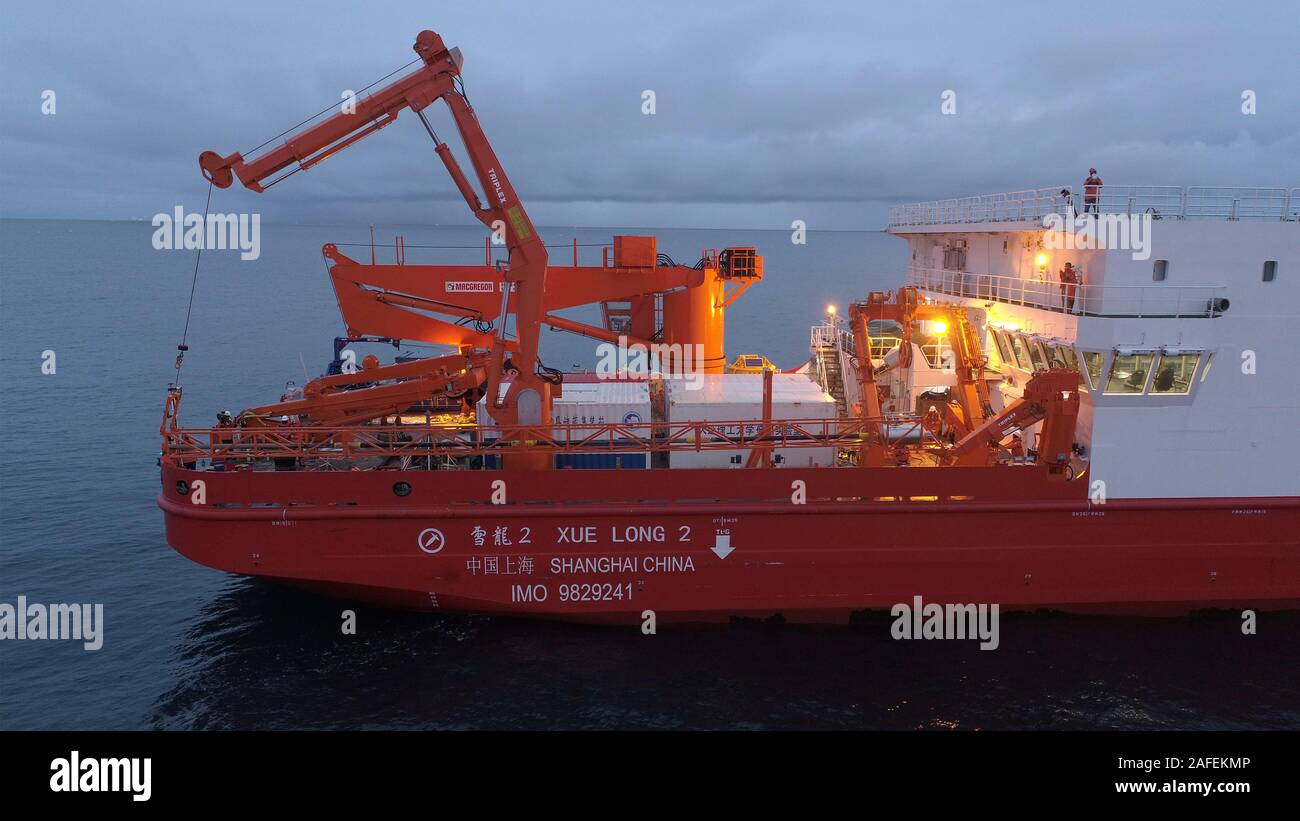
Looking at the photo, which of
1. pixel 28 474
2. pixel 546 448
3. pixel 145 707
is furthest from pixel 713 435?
pixel 28 474

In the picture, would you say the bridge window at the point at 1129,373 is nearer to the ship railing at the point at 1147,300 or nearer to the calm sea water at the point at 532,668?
the ship railing at the point at 1147,300

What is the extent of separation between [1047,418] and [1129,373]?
5.89ft

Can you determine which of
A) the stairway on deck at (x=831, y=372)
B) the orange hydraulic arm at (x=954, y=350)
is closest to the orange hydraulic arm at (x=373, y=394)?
the orange hydraulic arm at (x=954, y=350)

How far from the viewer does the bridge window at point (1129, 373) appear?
14.5 m

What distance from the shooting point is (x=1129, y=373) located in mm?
14594

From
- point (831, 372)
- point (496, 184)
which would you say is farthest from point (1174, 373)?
point (496, 184)

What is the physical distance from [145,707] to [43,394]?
2855 cm

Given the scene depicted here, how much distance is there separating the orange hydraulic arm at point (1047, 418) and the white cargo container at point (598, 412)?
603 cm

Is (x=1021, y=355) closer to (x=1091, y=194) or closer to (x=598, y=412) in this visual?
(x=1091, y=194)

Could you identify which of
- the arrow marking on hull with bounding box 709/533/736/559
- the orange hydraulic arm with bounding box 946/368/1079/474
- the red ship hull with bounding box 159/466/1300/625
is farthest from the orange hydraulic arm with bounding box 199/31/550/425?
the orange hydraulic arm with bounding box 946/368/1079/474

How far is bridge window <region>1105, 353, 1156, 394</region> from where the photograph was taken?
14.5m
